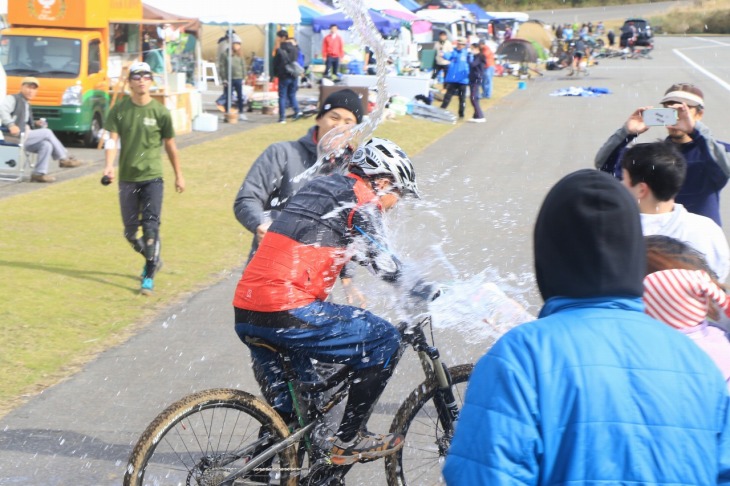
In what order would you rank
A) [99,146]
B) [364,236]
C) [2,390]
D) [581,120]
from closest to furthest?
[364,236], [2,390], [99,146], [581,120]

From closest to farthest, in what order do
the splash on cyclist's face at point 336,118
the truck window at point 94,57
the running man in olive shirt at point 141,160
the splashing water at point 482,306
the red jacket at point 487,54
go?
1. the splashing water at point 482,306
2. the splash on cyclist's face at point 336,118
3. the running man in olive shirt at point 141,160
4. the truck window at point 94,57
5. the red jacket at point 487,54

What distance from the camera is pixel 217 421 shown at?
4262 millimetres

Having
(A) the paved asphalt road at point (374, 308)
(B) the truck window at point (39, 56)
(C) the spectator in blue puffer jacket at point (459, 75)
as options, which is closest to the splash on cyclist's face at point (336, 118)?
(A) the paved asphalt road at point (374, 308)

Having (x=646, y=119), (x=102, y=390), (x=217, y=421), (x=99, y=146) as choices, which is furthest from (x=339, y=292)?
(x=99, y=146)

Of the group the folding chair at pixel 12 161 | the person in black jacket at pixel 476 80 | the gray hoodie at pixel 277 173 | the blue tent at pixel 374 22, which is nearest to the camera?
the gray hoodie at pixel 277 173

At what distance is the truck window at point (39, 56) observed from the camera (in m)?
19.0

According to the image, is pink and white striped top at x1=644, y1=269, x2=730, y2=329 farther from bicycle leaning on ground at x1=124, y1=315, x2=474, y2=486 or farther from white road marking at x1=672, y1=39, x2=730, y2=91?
white road marking at x1=672, y1=39, x2=730, y2=91

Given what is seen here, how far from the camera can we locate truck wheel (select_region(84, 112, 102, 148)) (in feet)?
63.8

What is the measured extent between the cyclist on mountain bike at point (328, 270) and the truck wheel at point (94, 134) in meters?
16.2

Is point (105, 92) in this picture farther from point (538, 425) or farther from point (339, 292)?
point (538, 425)

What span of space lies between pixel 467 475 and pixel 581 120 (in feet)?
77.9

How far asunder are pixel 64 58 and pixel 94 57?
2.03 feet

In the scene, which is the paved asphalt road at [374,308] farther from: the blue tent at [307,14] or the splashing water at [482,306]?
the blue tent at [307,14]

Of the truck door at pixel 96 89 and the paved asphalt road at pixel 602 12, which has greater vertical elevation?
the paved asphalt road at pixel 602 12
